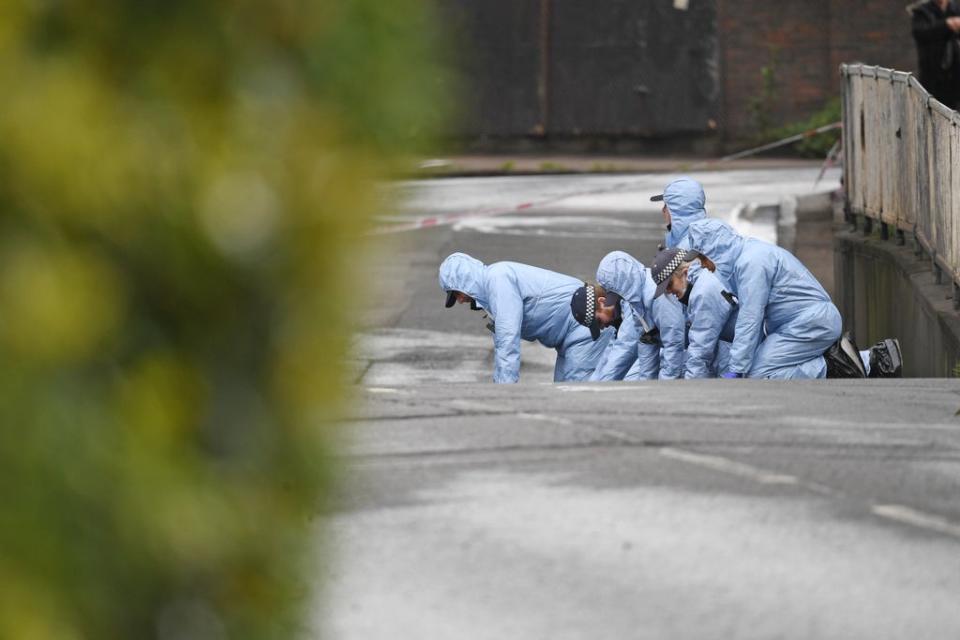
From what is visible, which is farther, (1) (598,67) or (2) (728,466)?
(1) (598,67)

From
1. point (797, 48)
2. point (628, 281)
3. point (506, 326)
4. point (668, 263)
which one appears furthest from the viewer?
point (797, 48)

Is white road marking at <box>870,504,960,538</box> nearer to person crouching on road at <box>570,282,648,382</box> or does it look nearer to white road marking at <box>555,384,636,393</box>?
white road marking at <box>555,384,636,393</box>

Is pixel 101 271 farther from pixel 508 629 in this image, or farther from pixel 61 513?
pixel 508 629

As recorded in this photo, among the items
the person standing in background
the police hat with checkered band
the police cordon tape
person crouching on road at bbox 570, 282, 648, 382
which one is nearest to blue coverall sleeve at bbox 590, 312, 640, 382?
person crouching on road at bbox 570, 282, 648, 382

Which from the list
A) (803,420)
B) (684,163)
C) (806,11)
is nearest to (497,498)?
(803,420)

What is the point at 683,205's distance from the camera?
36.5 feet

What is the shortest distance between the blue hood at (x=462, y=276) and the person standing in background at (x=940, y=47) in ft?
17.0

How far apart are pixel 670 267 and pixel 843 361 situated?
3.68 feet

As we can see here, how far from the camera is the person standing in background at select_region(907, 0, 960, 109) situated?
13.8 metres

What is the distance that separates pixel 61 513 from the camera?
127 centimetres

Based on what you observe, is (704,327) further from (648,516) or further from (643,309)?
(648,516)

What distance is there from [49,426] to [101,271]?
12cm

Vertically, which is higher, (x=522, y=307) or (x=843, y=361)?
(x=522, y=307)

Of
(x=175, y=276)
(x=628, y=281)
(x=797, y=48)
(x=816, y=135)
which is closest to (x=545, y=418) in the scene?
(x=175, y=276)
